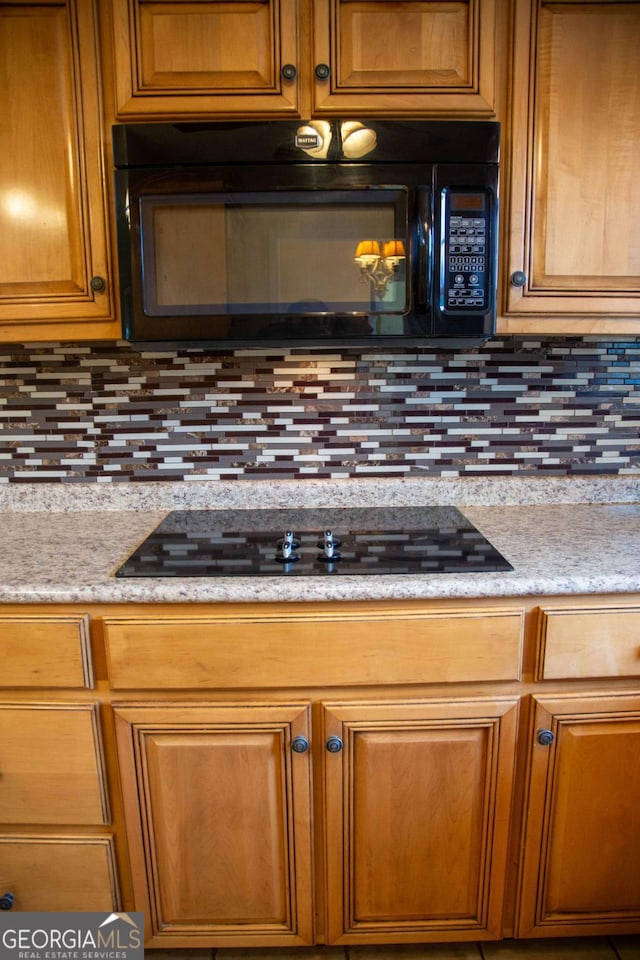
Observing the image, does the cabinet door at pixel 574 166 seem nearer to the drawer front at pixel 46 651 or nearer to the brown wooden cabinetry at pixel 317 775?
the brown wooden cabinetry at pixel 317 775

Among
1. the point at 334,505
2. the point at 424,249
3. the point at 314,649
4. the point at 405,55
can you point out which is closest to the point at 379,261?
the point at 424,249

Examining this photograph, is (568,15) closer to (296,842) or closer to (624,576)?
(624,576)

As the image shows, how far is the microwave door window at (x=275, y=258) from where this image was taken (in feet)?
3.71

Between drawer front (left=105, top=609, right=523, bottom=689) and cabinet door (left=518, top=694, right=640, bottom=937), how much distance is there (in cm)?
17

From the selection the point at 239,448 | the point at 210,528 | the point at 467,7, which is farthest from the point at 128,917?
the point at 467,7

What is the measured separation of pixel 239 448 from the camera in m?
1.53

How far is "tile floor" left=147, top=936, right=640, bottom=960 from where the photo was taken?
1.22 m

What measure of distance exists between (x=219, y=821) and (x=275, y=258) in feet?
3.55

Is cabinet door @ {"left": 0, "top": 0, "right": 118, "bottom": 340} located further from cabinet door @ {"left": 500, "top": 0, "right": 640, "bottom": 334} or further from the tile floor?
the tile floor

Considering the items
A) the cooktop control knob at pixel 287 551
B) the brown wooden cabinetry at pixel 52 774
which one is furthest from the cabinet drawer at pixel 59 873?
the cooktop control knob at pixel 287 551

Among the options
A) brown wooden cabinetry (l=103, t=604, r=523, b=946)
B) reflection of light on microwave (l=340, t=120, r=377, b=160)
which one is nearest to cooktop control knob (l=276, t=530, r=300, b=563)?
brown wooden cabinetry (l=103, t=604, r=523, b=946)

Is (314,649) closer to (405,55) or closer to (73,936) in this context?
(73,936)

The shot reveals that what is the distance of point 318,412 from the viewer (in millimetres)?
1512

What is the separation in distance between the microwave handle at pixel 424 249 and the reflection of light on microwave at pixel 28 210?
72 cm
